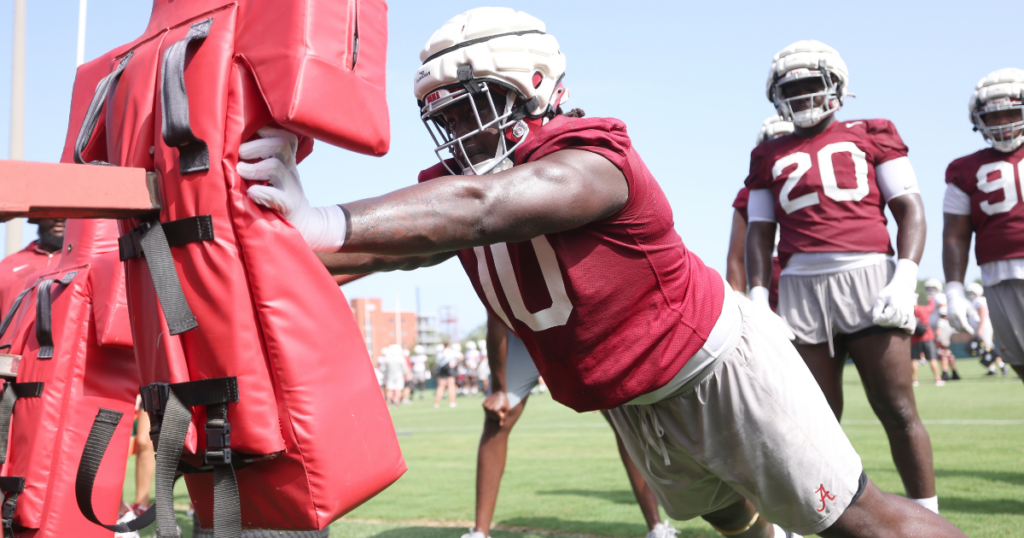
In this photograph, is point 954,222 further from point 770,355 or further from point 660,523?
point 770,355

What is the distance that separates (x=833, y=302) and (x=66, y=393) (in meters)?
3.74

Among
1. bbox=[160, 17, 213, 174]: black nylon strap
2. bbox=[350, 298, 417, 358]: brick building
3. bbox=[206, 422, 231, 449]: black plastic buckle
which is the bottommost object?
bbox=[350, 298, 417, 358]: brick building

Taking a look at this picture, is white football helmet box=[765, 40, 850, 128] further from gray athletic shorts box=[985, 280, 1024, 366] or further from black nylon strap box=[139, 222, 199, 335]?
black nylon strap box=[139, 222, 199, 335]

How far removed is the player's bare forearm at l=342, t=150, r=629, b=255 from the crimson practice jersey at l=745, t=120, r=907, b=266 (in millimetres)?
2823

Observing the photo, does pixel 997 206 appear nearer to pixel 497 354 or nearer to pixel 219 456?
pixel 497 354

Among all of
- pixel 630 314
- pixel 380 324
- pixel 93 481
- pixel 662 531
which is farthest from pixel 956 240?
pixel 380 324

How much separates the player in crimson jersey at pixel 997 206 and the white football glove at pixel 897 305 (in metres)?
1.40

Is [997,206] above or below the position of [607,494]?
above

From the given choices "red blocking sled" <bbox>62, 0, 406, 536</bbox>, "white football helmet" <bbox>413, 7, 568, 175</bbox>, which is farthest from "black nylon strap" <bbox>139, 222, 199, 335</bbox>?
"white football helmet" <bbox>413, 7, 568, 175</bbox>

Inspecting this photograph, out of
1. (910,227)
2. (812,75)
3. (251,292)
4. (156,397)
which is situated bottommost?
(156,397)

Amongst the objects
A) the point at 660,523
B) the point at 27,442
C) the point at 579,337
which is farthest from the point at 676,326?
the point at 27,442

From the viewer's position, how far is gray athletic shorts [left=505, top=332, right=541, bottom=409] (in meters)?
4.83

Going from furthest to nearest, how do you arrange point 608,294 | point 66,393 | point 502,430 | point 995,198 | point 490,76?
point 995,198 → point 502,430 → point 66,393 → point 490,76 → point 608,294

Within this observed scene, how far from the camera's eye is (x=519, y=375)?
4.89 meters
